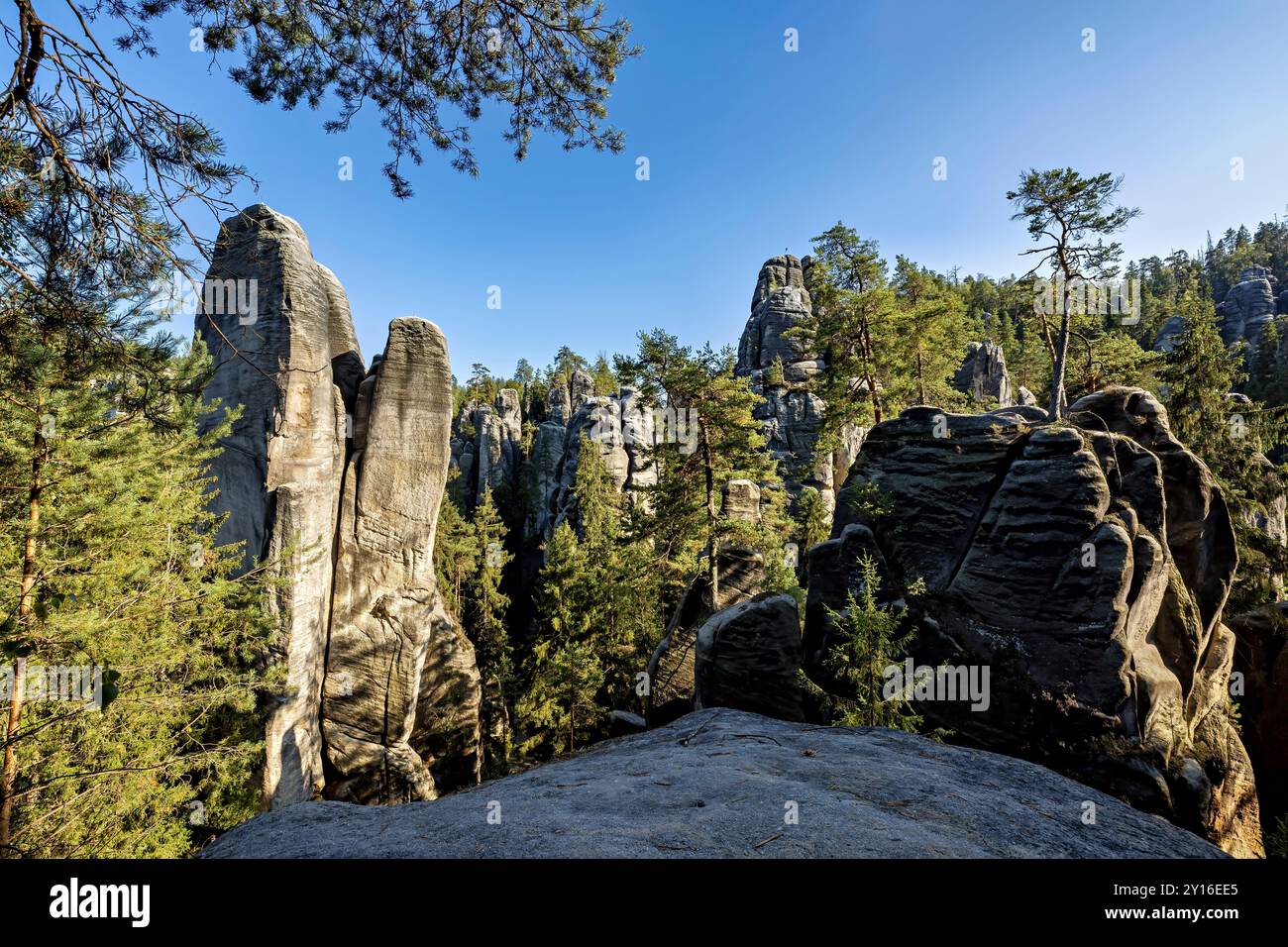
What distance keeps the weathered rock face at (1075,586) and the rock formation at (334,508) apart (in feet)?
34.3

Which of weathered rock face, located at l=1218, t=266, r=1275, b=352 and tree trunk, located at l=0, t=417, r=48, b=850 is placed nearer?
tree trunk, located at l=0, t=417, r=48, b=850

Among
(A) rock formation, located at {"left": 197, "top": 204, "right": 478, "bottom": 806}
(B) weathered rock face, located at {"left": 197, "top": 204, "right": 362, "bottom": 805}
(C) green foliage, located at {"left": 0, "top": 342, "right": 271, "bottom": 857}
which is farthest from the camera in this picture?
(A) rock formation, located at {"left": 197, "top": 204, "right": 478, "bottom": 806}

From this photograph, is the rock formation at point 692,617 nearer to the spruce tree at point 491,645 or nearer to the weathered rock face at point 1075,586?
the weathered rock face at point 1075,586

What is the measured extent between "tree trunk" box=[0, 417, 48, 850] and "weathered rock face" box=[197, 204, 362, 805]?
5913 mm

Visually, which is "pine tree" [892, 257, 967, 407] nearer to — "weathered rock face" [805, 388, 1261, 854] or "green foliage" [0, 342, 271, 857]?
"weathered rock face" [805, 388, 1261, 854]

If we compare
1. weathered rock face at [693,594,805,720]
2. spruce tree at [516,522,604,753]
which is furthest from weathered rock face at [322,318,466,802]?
weathered rock face at [693,594,805,720]

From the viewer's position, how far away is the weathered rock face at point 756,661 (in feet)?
35.8

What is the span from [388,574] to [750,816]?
42.6ft

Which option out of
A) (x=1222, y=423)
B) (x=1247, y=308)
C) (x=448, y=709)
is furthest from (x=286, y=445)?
(x=1247, y=308)

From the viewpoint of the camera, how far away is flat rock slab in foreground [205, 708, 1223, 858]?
2.88 meters

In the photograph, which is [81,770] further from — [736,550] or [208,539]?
[736,550]

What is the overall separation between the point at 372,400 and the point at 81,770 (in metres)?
9.22

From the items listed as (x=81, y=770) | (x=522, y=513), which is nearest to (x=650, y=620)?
(x=81, y=770)
